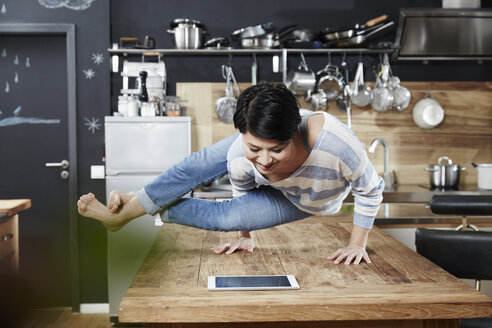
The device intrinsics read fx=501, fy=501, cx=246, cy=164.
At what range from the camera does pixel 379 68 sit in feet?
13.6

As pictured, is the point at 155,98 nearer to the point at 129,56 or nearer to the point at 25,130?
the point at 129,56

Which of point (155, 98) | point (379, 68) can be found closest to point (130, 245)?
point (155, 98)

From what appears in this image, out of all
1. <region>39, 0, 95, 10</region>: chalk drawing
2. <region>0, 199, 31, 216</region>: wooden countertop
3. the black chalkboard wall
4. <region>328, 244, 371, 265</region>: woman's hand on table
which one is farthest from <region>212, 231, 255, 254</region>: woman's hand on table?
<region>39, 0, 95, 10</region>: chalk drawing

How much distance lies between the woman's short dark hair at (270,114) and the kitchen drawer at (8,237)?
1.95 metres

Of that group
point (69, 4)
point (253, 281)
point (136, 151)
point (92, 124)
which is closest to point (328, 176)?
point (253, 281)

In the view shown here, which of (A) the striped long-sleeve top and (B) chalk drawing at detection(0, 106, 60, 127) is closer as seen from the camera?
(A) the striped long-sleeve top

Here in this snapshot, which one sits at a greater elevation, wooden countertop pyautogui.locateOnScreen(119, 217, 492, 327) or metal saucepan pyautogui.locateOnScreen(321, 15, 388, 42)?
metal saucepan pyautogui.locateOnScreen(321, 15, 388, 42)

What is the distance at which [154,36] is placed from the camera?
4.08m

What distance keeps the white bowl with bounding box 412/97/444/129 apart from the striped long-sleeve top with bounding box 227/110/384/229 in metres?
2.47

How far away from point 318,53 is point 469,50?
119 centimetres

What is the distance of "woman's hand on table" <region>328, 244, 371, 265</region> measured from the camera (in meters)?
1.68

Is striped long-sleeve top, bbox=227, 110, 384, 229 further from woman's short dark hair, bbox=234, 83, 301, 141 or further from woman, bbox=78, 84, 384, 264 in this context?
woman's short dark hair, bbox=234, 83, 301, 141

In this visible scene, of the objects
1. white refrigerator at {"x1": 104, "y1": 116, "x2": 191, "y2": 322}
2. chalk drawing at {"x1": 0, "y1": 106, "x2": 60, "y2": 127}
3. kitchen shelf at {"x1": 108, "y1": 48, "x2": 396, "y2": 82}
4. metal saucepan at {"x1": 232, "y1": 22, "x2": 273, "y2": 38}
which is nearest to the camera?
white refrigerator at {"x1": 104, "y1": 116, "x2": 191, "y2": 322}

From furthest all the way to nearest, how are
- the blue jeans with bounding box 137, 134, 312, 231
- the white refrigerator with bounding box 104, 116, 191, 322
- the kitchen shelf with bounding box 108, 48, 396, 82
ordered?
1. the kitchen shelf with bounding box 108, 48, 396, 82
2. the white refrigerator with bounding box 104, 116, 191, 322
3. the blue jeans with bounding box 137, 134, 312, 231
